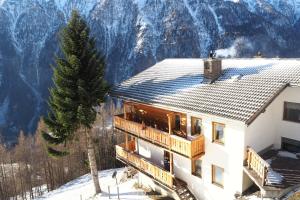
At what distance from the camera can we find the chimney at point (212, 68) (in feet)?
73.3

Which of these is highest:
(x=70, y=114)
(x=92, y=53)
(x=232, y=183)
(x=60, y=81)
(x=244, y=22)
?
(x=244, y=22)

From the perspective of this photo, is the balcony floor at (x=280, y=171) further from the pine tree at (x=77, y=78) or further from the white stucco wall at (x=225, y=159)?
the pine tree at (x=77, y=78)

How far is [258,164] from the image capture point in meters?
17.2

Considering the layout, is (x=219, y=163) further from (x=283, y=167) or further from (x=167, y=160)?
(x=167, y=160)

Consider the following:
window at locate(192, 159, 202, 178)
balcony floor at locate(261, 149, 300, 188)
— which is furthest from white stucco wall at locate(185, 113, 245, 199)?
balcony floor at locate(261, 149, 300, 188)

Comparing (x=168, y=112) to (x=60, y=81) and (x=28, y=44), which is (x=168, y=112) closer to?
(x=60, y=81)

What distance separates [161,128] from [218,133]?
18.8 ft

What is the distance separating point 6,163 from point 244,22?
5824 inches

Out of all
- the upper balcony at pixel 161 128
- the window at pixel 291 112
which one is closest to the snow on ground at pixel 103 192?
the upper balcony at pixel 161 128

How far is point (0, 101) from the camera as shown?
152000 millimetres

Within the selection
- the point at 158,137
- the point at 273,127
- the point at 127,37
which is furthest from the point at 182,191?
the point at 127,37

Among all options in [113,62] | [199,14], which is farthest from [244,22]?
[113,62]

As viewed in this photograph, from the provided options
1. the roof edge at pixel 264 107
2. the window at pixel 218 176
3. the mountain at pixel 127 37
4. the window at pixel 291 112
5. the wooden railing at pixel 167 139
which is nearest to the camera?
the roof edge at pixel 264 107

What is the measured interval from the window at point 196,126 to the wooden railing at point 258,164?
381 centimetres
